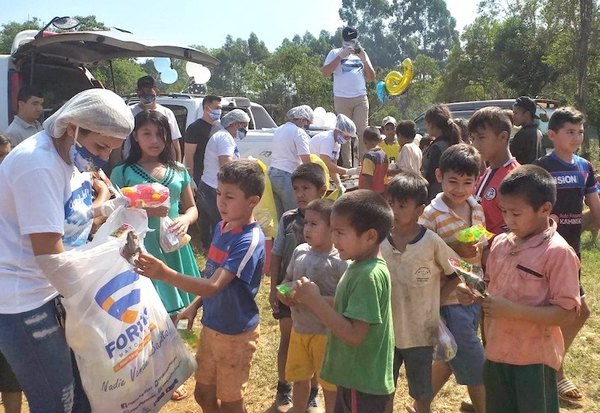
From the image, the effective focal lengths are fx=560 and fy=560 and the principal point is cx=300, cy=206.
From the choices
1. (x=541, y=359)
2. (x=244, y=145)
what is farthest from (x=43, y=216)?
(x=244, y=145)

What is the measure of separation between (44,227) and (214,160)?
145 inches

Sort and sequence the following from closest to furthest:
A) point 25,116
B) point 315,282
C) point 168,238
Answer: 1. point 315,282
2. point 168,238
3. point 25,116

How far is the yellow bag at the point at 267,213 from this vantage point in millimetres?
5129

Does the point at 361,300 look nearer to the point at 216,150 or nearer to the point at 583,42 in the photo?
the point at 216,150

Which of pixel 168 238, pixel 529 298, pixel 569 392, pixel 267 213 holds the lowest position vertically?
pixel 569 392

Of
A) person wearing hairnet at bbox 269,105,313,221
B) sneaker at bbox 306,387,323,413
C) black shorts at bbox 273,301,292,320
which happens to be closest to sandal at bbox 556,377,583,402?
sneaker at bbox 306,387,323,413

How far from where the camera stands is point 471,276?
234 cm

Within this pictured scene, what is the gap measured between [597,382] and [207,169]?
12.8ft

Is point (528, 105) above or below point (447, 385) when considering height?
above

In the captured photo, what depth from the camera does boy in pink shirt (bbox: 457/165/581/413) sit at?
218 centimetres

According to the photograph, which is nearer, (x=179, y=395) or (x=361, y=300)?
(x=361, y=300)

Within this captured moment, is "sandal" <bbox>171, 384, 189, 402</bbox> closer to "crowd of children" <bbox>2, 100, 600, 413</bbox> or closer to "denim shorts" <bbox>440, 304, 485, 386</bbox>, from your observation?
"crowd of children" <bbox>2, 100, 600, 413</bbox>

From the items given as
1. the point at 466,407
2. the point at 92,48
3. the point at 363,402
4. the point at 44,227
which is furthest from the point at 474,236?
the point at 92,48

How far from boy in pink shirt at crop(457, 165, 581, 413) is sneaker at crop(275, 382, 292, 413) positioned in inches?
58.9
